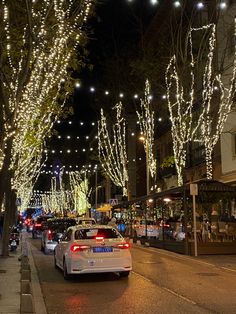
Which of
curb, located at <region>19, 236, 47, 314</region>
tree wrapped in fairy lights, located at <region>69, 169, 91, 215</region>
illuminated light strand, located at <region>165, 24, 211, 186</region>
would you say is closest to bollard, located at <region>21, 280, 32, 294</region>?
curb, located at <region>19, 236, 47, 314</region>

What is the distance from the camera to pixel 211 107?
3125cm

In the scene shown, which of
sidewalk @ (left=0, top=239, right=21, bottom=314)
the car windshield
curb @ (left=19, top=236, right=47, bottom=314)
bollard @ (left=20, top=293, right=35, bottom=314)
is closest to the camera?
bollard @ (left=20, top=293, right=35, bottom=314)

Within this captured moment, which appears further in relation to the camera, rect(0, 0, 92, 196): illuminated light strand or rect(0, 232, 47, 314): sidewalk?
rect(0, 0, 92, 196): illuminated light strand

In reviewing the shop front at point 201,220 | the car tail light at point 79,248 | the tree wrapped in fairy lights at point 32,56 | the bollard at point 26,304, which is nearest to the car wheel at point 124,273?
the car tail light at point 79,248

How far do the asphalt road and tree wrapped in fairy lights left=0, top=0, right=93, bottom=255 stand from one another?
3.15 metres

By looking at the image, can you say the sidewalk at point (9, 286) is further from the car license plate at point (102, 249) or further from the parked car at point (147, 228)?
the parked car at point (147, 228)

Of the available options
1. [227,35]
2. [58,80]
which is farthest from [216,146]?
[58,80]

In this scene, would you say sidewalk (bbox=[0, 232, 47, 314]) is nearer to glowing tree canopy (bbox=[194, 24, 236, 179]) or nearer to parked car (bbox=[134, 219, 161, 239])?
parked car (bbox=[134, 219, 161, 239])

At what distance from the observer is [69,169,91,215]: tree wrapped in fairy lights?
7550 centimetres

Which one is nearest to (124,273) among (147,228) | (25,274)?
(25,274)

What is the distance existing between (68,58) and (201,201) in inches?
346

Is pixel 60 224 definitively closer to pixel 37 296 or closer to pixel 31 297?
pixel 37 296

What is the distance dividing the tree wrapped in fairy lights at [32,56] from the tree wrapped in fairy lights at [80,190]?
5390 centimetres

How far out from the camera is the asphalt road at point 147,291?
396 inches
